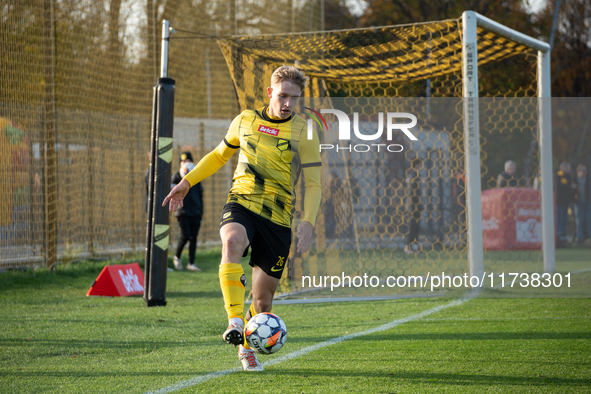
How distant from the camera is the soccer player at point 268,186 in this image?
3885mm

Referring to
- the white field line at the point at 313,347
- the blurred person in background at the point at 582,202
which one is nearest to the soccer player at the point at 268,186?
the white field line at the point at 313,347

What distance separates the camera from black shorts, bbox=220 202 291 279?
3.92 meters

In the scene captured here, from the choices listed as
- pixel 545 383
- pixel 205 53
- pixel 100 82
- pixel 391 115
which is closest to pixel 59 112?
pixel 100 82

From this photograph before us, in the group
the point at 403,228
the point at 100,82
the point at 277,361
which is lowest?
the point at 277,361

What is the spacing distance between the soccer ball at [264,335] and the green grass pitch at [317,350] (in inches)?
9.4

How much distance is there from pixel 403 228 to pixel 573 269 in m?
2.16

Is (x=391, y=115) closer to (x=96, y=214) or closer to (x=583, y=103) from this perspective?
(x=583, y=103)

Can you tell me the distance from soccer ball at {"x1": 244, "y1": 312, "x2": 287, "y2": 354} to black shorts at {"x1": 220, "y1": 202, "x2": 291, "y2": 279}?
397mm

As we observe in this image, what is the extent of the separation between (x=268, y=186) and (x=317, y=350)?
4.70 ft

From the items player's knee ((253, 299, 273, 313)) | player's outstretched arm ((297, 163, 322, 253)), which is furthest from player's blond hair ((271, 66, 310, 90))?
player's knee ((253, 299, 273, 313))

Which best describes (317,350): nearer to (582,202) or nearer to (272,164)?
(272,164)

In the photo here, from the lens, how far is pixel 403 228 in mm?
7270

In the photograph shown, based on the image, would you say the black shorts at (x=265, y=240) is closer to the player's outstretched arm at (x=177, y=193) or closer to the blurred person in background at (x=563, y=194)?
the player's outstretched arm at (x=177, y=193)

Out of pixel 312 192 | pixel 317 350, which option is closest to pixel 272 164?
pixel 312 192
